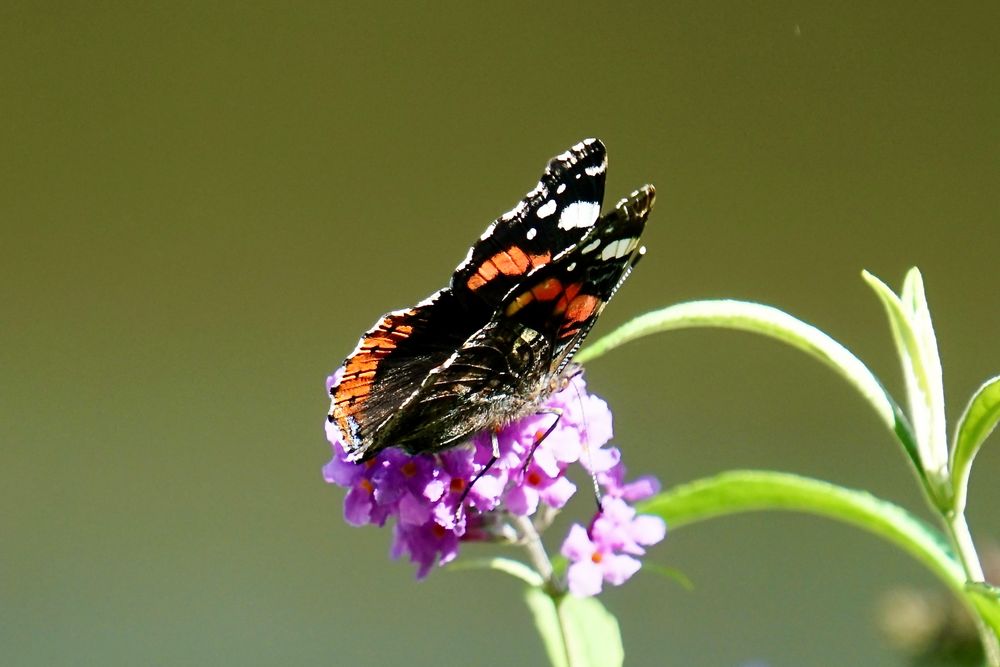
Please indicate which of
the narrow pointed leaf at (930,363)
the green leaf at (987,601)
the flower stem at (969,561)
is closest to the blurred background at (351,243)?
the narrow pointed leaf at (930,363)

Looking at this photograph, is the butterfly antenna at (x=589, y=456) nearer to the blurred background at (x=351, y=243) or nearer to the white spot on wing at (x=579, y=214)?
the white spot on wing at (x=579, y=214)

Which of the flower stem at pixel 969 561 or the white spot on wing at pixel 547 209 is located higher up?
the white spot on wing at pixel 547 209

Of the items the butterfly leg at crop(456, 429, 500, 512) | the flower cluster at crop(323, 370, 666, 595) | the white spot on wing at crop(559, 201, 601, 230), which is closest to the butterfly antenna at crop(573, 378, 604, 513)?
the flower cluster at crop(323, 370, 666, 595)

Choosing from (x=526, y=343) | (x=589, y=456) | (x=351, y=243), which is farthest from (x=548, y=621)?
(x=351, y=243)

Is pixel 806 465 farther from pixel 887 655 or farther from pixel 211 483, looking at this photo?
pixel 211 483

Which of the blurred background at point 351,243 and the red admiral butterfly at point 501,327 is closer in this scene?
the red admiral butterfly at point 501,327

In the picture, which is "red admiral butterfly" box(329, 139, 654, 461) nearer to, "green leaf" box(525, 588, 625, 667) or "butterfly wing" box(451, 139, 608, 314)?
"butterfly wing" box(451, 139, 608, 314)

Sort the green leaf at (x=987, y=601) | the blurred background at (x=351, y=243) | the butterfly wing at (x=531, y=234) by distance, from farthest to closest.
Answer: the blurred background at (x=351, y=243) → the butterfly wing at (x=531, y=234) → the green leaf at (x=987, y=601)
